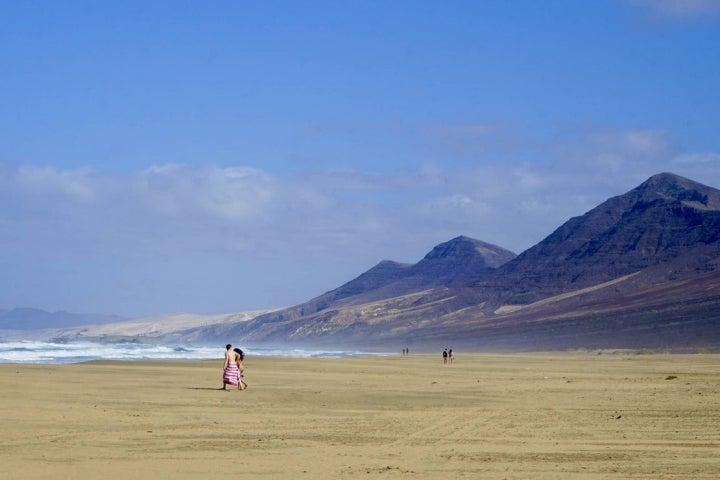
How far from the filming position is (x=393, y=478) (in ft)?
43.7

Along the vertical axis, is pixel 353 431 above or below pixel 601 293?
below

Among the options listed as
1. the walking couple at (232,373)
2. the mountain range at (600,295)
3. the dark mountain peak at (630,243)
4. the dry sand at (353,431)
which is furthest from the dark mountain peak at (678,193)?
the dry sand at (353,431)

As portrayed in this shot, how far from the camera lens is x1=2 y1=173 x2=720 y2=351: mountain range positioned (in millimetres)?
114062

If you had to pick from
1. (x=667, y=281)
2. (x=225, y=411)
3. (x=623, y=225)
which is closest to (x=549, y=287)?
(x=623, y=225)

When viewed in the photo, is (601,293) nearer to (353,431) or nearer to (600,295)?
(600,295)

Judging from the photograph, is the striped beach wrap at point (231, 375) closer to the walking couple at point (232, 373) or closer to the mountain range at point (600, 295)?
the walking couple at point (232, 373)

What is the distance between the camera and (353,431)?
745 inches

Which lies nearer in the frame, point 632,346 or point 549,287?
point 632,346

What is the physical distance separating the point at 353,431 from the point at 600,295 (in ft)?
460

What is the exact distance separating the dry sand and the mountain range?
70807 mm

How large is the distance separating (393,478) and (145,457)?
3.83m

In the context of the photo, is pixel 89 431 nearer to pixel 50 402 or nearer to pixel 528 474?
pixel 50 402

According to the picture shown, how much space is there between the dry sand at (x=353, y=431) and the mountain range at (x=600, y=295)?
7081 cm

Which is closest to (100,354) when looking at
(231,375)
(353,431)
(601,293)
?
(231,375)
